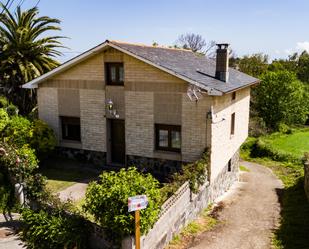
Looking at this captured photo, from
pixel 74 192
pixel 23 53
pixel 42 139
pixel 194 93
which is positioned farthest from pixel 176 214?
pixel 23 53

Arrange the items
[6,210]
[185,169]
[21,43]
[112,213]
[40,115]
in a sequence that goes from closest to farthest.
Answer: [112,213], [6,210], [185,169], [40,115], [21,43]

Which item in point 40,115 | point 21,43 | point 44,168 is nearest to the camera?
point 44,168

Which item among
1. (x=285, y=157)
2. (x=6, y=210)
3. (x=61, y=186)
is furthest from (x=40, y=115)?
(x=285, y=157)

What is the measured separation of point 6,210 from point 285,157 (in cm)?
2452

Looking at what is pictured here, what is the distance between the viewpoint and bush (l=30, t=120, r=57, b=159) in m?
17.0

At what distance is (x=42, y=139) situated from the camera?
56.1 ft

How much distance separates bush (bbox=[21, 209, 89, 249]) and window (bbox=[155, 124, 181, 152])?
A: 6.61 metres

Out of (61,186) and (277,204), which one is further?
(277,204)

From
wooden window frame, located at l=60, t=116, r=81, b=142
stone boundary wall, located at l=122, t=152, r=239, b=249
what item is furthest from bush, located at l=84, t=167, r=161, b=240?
wooden window frame, located at l=60, t=116, r=81, b=142

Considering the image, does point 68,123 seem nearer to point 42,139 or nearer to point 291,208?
point 42,139

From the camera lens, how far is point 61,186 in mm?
14898

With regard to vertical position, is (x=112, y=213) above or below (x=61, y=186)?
above

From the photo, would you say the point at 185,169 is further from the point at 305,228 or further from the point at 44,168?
the point at 44,168

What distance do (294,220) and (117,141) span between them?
8830 millimetres
